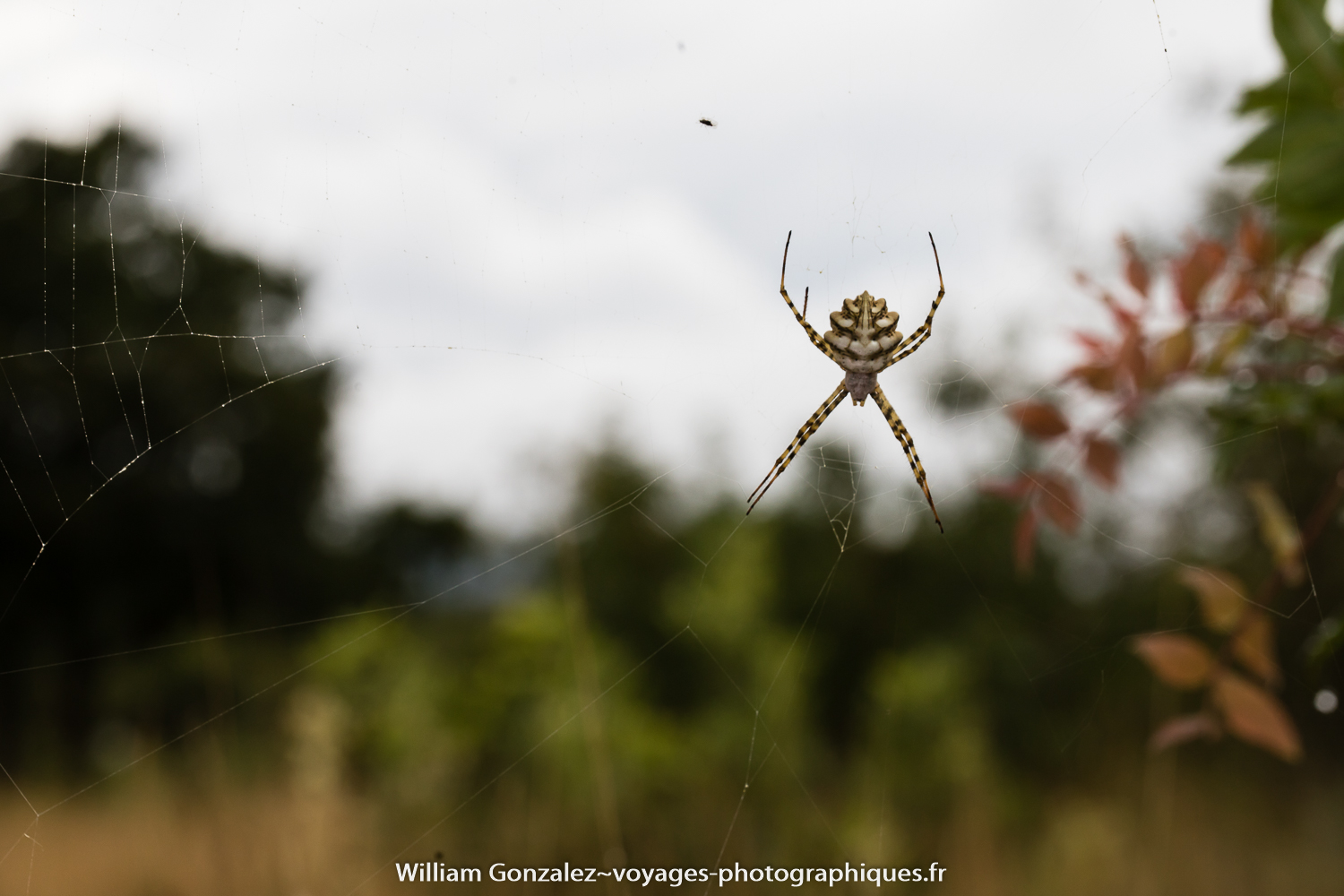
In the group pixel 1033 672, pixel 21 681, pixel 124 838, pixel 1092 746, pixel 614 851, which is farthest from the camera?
pixel 21 681

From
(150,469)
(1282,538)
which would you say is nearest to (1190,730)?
(1282,538)

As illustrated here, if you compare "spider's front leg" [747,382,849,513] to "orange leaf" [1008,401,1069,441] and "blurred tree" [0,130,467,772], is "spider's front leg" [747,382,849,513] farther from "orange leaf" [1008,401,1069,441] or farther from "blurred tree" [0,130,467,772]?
"blurred tree" [0,130,467,772]

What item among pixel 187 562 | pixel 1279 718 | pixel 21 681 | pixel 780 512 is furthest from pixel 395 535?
pixel 1279 718

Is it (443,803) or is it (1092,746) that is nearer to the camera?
(443,803)

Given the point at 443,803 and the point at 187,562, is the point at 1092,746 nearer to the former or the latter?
the point at 443,803

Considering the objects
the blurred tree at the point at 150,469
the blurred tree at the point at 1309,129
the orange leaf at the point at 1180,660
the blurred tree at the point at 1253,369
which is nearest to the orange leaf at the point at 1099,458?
the blurred tree at the point at 1253,369

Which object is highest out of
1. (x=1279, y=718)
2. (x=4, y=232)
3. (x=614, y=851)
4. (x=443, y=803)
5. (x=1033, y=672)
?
(x=4, y=232)

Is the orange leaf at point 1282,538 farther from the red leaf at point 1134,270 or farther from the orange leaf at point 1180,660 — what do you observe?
the red leaf at point 1134,270
